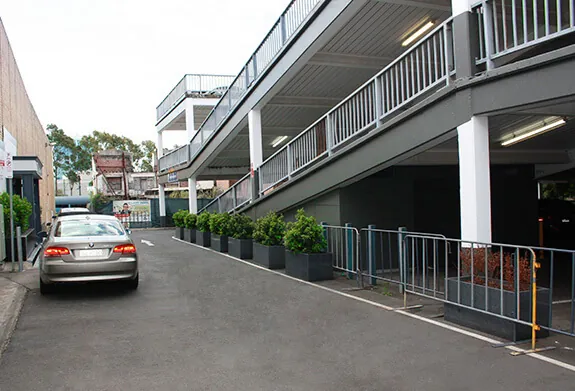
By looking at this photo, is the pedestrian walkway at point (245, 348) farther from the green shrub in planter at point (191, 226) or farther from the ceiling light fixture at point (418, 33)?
the green shrub in planter at point (191, 226)

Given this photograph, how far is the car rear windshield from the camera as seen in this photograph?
895 cm

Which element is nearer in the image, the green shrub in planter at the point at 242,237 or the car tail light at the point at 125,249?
the car tail light at the point at 125,249

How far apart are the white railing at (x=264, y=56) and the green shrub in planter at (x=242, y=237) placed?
405 centimetres

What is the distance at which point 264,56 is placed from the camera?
1416 centimetres

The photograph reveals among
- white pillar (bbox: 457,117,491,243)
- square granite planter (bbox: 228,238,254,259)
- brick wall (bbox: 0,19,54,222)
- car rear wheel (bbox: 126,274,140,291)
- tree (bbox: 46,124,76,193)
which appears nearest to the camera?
white pillar (bbox: 457,117,491,243)

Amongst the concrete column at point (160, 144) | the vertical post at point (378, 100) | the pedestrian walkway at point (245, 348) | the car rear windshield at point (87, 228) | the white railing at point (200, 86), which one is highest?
A: the white railing at point (200, 86)

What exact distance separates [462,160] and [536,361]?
3007mm

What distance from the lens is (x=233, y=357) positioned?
17.5ft

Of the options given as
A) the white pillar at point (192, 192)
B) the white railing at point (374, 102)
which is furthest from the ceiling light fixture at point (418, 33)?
the white pillar at point (192, 192)

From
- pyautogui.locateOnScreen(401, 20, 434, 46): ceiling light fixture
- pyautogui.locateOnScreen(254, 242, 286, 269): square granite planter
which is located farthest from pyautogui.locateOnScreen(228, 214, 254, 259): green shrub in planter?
pyautogui.locateOnScreen(401, 20, 434, 46): ceiling light fixture

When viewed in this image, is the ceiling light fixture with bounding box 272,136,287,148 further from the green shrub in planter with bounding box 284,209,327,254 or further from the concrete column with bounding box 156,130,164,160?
the concrete column with bounding box 156,130,164,160

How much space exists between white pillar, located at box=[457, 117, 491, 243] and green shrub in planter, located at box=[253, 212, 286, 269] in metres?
5.57

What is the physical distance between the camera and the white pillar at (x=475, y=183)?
671 cm

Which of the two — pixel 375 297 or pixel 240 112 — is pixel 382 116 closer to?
pixel 375 297
